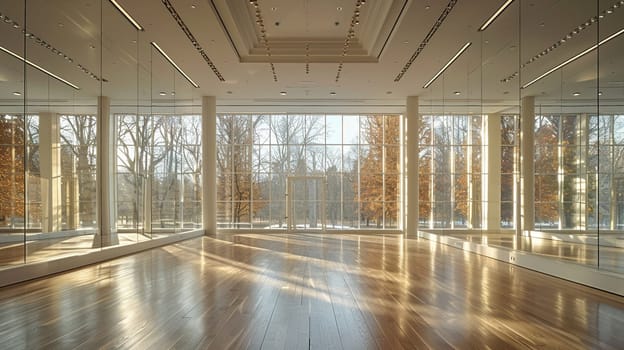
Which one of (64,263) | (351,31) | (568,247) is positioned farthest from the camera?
(351,31)

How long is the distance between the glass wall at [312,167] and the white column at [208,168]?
2322 mm

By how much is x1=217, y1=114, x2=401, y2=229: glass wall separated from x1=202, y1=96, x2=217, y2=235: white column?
2.32 meters

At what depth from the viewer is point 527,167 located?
9133 millimetres

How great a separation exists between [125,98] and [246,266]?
546cm

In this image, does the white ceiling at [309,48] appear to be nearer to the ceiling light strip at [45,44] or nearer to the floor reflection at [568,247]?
the ceiling light strip at [45,44]

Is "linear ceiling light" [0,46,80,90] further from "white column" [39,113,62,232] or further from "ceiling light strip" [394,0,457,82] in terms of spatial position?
"ceiling light strip" [394,0,457,82]

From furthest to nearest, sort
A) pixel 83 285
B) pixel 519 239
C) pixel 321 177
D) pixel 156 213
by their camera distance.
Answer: pixel 321 177 < pixel 156 213 < pixel 519 239 < pixel 83 285

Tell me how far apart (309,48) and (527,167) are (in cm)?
655

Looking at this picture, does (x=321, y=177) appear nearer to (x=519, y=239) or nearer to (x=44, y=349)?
(x=519, y=239)

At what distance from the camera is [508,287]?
21.0 ft

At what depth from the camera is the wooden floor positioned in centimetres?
375

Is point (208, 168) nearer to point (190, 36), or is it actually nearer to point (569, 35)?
point (190, 36)

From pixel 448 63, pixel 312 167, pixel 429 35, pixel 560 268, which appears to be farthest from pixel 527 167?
pixel 312 167

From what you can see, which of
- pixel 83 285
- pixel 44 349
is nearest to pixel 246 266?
pixel 83 285
